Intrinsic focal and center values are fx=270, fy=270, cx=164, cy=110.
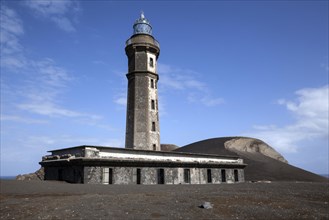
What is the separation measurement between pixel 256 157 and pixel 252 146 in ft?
28.2

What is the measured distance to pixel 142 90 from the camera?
102 ft

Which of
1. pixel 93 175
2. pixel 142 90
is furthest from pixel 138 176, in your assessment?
pixel 142 90

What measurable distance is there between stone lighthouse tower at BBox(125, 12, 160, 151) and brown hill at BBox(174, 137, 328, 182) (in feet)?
73.6

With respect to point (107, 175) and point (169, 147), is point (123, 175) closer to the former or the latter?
point (107, 175)

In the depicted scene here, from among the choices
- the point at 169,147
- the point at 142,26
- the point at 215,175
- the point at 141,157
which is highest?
the point at 142,26

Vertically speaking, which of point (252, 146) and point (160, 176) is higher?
point (252, 146)

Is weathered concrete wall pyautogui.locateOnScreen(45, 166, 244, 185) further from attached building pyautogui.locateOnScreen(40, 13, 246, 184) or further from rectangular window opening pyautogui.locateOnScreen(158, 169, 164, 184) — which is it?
rectangular window opening pyautogui.locateOnScreen(158, 169, 164, 184)

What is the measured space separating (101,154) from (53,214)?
13143 millimetres

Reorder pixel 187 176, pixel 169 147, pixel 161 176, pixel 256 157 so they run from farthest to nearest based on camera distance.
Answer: pixel 169 147, pixel 256 157, pixel 187 176, pixel 161 176

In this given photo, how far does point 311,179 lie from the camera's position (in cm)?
4428

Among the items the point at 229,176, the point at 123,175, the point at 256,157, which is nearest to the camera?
the point at 123,175

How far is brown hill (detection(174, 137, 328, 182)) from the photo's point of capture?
44.9m

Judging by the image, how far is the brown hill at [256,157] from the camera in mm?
44906

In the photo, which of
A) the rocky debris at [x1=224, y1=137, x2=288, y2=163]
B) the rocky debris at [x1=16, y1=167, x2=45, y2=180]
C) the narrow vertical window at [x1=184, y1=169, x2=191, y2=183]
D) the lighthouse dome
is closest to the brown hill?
the rocky debris at [x1=224, y1=137, x2=288, y2=163]
